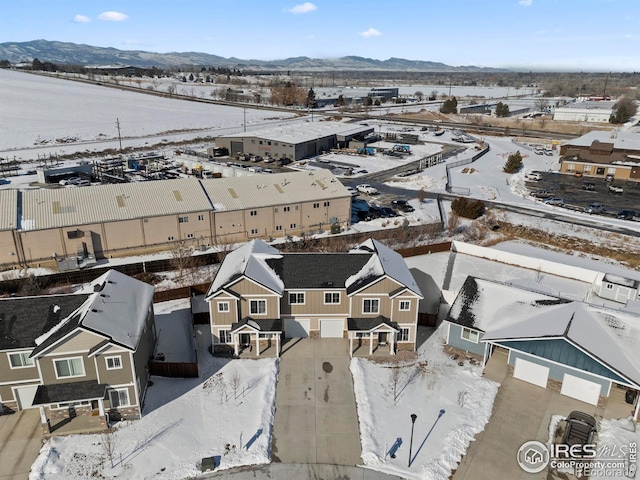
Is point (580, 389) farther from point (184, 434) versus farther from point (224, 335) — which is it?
point (184, 434)

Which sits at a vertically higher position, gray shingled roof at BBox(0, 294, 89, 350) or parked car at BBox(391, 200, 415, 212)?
gray shingled roof at BBox(0, 294, 89, 350)

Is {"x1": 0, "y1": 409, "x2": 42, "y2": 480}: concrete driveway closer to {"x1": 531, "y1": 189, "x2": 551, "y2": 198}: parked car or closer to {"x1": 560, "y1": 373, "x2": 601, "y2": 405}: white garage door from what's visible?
{"x1": 560, "y1": 373, "x2": 601, "y2": 405}: white garage door

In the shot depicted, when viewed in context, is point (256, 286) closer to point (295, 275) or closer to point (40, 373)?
point (295, 275)

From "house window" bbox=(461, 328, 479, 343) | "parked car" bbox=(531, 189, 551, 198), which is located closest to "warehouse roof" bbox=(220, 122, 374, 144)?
"parked car" bbox=(531, 189, 551, 198)

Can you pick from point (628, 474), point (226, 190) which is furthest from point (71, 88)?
point (628, 474)

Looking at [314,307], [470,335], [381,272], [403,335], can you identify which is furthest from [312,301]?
[470,335]

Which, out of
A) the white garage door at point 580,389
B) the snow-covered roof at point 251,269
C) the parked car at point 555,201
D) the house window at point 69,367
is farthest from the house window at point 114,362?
the parked car at point 555,201
